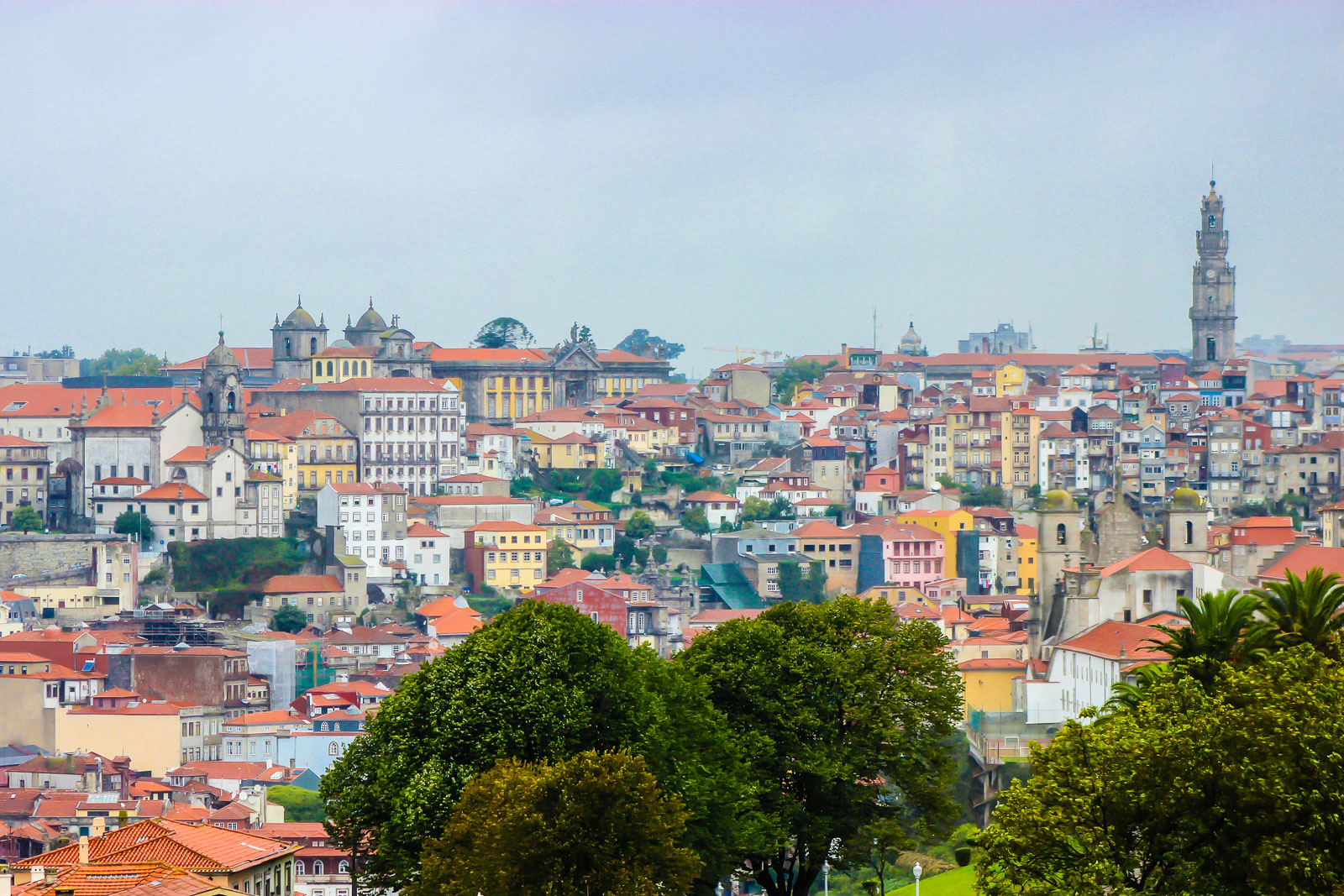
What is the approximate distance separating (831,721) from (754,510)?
85.7 metres

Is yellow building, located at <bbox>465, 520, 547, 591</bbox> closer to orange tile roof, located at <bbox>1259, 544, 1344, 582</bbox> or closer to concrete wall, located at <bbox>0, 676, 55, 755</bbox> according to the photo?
concrete wall, located at <bbox>0, 676, 55, 755</bbox>

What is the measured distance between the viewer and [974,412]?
135 metres

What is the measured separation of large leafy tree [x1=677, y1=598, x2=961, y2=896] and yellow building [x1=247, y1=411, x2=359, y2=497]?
254 ft

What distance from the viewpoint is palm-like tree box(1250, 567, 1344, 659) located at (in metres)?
30.5

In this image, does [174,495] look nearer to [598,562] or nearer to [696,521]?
[598,562]

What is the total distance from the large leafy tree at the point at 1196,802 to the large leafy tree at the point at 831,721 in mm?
11150

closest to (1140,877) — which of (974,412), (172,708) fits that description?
(172,708)

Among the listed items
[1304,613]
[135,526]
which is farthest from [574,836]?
[135,526]

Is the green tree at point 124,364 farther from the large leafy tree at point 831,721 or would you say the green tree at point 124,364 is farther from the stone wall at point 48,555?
the large leafy tree at point 831,721

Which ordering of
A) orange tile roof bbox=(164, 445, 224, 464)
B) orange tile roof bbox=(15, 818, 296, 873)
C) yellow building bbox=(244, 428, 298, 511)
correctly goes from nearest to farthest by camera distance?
orange tile roof bbox=(15, 818, 296, 873) < orange tile roof bbox=(164, 445, 224, 464) < yellow building bbox=(244, 428, 298, 511)

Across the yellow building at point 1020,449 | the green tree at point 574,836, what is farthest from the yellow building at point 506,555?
the green tree at point 574,836

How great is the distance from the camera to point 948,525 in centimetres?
11944

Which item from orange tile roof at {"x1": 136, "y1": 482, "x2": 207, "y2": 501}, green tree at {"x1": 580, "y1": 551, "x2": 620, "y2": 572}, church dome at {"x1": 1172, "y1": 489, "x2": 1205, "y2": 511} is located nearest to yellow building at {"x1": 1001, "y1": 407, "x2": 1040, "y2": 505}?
green tree at {"x1": 580, "y1": 551, "x2": 620, "y2": 572}

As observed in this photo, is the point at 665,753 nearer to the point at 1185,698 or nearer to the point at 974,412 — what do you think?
the point at 1185,698
